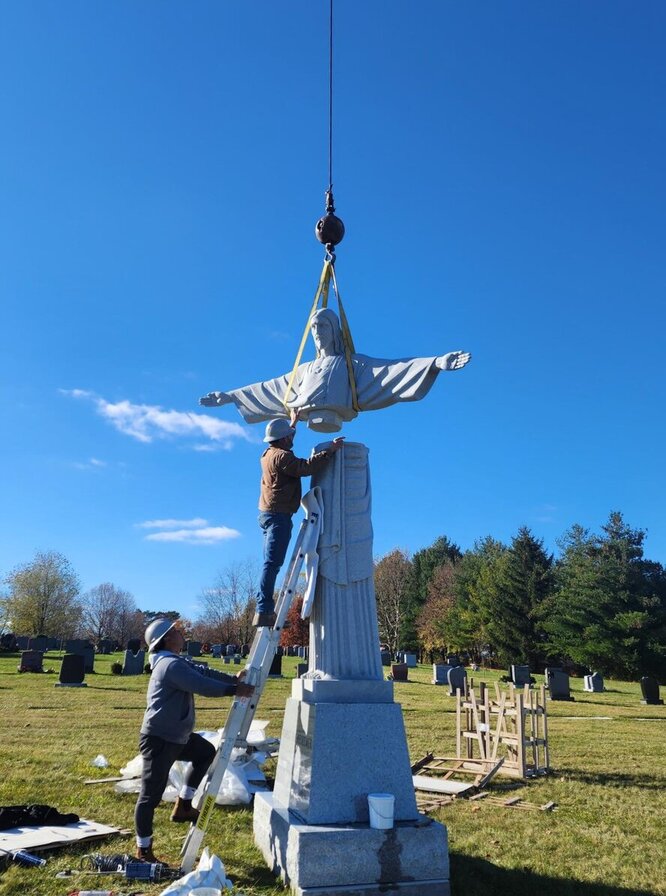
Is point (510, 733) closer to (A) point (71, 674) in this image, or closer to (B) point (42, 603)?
(A) point (71, 674)

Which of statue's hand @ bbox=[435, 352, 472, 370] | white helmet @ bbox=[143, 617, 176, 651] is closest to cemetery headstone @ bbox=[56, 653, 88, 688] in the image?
white helmet @ bbox=[143, 617, 176, 651]

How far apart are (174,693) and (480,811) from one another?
3.89 m

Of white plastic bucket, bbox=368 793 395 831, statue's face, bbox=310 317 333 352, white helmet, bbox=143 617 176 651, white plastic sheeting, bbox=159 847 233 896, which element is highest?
statue's face, bbox=310 317 333 352

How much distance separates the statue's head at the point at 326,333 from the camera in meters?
6.06

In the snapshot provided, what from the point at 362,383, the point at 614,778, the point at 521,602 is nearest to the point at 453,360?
the point at 362,383

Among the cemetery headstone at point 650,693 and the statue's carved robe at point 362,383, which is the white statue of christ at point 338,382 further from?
the cemetery headstone at point 650,693

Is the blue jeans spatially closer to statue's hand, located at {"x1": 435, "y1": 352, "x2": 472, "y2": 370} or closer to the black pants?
the black pants

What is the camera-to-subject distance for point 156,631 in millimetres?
5172

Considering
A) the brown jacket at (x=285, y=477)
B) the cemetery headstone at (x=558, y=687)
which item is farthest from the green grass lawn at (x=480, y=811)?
the cemetery headstone at (x=558, y=687)

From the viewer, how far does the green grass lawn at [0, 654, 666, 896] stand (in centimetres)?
461

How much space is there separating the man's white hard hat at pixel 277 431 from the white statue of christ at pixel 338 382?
27cm

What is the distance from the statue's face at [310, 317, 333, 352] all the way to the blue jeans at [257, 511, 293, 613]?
1681 millimetres

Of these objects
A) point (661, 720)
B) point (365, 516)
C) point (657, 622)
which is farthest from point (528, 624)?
point (365, 516)

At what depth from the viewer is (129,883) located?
13.8ft
